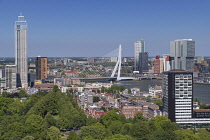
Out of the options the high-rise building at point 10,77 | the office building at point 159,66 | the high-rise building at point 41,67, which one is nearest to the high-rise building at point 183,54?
the office building at point 159,66

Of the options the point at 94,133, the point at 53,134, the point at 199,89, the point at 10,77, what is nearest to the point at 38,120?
the point at 53,134

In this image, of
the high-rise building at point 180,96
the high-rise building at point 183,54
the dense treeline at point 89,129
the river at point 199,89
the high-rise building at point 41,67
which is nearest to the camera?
the dense treeline at point 89,129

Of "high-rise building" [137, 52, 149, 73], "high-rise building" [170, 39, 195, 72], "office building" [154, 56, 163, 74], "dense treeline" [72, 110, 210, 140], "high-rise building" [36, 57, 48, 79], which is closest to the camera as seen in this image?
"dense treeline" [72, 110, 210, 140]

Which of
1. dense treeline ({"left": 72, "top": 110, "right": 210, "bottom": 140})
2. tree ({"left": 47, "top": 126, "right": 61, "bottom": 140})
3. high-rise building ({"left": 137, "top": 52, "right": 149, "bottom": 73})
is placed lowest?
tree ({"left": 47, "top": 126, "right": 61, "bottom": 140})

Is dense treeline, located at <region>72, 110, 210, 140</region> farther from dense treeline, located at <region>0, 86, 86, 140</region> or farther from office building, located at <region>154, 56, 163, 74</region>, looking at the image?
office building, located at <region>154, 56, 163, 74</region>

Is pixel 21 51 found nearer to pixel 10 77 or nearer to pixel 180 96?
pixel 10 77

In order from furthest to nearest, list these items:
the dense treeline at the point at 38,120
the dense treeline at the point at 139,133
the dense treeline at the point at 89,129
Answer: the dense treeline at the point at 38,120, the dense treeline at the point at 89,129, the dense treeline at the point at 139,133

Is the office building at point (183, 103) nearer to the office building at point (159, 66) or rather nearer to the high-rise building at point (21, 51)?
the high-rise building at point (21, 51)

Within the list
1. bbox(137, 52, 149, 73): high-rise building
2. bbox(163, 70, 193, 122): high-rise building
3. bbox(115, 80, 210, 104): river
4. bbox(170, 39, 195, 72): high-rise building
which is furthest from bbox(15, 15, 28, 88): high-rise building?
bbox(137, 52, 149, 73): high-rise building
